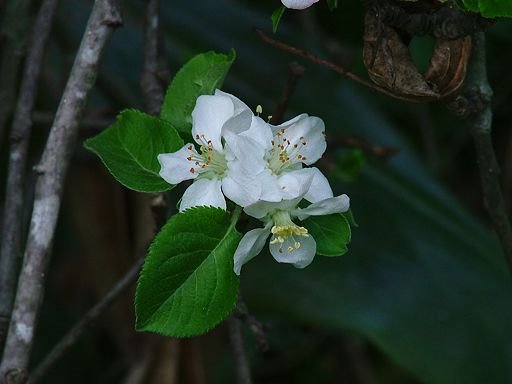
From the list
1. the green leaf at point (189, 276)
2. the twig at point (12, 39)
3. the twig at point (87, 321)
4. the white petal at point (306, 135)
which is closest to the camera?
the green leaf at point (189, 276)

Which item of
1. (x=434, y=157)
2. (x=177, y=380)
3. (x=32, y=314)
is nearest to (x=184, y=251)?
(x=32, y=314)

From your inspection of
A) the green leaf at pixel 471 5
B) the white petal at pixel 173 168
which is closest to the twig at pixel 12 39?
the white petal at pixel 173 168

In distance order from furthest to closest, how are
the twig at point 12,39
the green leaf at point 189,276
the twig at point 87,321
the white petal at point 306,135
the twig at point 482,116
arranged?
the twig at point 12,39
the twig at point 87,321
the twig at point 482,116
the white petal at point 306,135
the green leaf at point 189,276

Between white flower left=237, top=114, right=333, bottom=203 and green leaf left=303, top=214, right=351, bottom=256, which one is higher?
white flower left=237, top=114, right=333, bottom=203

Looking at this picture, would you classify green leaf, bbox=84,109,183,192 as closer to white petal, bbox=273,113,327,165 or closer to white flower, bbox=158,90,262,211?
white flower, bbox=158,90,262,211

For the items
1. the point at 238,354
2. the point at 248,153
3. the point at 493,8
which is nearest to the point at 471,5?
the point at 493,8

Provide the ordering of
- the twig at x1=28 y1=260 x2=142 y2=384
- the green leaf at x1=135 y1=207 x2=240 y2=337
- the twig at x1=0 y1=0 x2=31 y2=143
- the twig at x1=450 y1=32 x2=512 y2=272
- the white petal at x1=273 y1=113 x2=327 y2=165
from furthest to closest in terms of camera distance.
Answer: the twig at x1=0 y1=0 x2=31 y2=143
the twig at x1=28 y1=260 x2=142 y2=384
the twig at x1=450 y1=32 x2=512 y2=272
the white petal at x1=273 y1=113 x2=327 y2=165
the green leaf at x1=135 y1=207 x2=240 y2=337

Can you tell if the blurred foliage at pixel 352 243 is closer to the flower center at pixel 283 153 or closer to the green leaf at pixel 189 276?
the flower center at pixel 283 153

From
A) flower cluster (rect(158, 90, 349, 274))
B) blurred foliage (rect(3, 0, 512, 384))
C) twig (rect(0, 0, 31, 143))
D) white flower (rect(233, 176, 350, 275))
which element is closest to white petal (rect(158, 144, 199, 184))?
flower cluster (rect(158, 90, 349, 274))
